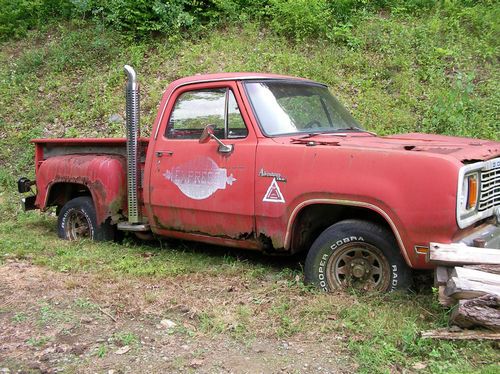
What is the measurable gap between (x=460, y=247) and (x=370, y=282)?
31.2 inches

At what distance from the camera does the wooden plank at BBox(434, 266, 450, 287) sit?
3842 millimetres

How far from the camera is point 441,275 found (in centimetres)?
387

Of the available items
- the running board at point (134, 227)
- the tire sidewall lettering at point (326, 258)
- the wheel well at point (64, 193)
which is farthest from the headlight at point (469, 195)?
the wheel well at point (64, 193)

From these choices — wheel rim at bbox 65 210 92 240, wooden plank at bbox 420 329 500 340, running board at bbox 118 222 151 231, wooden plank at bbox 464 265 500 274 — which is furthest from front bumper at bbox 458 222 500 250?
wheel rim at bbox 65 210 92 240

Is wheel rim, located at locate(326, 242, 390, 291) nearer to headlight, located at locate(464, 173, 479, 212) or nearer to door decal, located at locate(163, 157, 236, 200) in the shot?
headlight, located at locate(464, 173, 479, 212)

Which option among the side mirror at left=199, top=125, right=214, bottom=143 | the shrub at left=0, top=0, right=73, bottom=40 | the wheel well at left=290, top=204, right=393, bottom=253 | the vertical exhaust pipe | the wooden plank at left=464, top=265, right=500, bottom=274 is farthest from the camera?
the shrub at left=0, top=0, right=73, bottom=40

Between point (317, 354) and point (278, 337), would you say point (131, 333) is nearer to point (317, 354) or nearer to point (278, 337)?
point (278, 337)

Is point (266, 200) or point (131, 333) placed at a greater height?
point (266, 200)

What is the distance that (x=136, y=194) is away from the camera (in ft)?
19.2

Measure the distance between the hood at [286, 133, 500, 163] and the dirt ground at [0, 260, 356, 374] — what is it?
1.50m

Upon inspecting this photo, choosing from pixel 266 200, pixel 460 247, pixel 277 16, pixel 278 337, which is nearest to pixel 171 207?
pixel 266 200

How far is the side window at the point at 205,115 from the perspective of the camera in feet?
16.8

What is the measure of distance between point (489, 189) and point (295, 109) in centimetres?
192

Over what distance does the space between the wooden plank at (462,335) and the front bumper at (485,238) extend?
2.36ft
